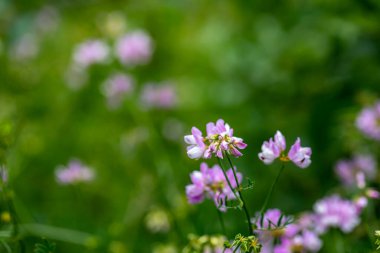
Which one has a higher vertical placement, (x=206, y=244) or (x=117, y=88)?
(x=117, y=88)

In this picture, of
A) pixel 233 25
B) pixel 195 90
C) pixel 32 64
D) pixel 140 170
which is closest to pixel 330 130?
pixel 140 170

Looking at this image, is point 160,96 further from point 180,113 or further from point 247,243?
point 247,243

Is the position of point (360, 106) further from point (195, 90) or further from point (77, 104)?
point (77, 104)

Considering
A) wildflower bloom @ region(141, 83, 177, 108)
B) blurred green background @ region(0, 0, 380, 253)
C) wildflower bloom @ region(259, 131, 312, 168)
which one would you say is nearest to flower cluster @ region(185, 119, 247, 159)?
wildflower bloom @ region(259, 131, 312, 168)

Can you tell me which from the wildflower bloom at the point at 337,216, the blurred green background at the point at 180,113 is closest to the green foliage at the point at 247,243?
the wildflower bloom at the point at 337,216

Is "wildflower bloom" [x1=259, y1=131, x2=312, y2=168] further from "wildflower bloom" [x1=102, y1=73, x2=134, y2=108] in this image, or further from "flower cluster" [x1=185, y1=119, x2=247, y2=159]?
"wildflower bloom" [x1=102, y1=73, x2=134, y2=108]

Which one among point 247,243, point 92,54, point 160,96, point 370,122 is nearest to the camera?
point 247,243

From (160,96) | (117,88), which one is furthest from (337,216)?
(160,96)
